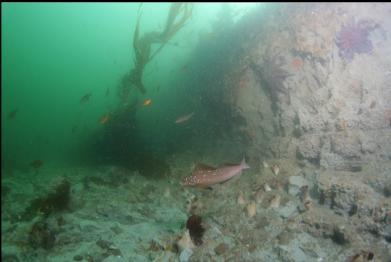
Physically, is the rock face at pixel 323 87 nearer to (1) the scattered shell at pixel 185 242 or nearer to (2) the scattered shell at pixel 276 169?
(2) the scattered shell at pixel 276 169

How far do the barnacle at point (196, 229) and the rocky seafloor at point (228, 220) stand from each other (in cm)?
2

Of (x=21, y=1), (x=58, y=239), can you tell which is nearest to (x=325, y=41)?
(x=58, y=239)

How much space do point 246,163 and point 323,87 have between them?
102 inches

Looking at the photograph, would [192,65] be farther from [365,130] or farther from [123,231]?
[123,231]

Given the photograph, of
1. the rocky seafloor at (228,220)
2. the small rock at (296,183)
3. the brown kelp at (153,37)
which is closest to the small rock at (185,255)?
the rocky seafloor at (228,220)

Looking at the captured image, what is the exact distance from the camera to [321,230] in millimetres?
4828

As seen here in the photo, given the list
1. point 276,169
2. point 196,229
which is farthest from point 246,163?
→ point 196,229

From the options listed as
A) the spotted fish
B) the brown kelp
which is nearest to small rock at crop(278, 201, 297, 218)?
the spotted fish

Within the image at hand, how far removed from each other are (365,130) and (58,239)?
6127 mm

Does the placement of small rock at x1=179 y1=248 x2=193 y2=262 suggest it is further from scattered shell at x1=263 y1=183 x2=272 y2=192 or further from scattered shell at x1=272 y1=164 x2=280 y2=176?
scattered shell at x1=272 y1=164 x2=280 y2=176

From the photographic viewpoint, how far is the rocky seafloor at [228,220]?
4.38 metres

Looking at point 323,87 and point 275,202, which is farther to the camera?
point 323,87

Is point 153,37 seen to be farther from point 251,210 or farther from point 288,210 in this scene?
point 288,210

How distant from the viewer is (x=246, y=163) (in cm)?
649
